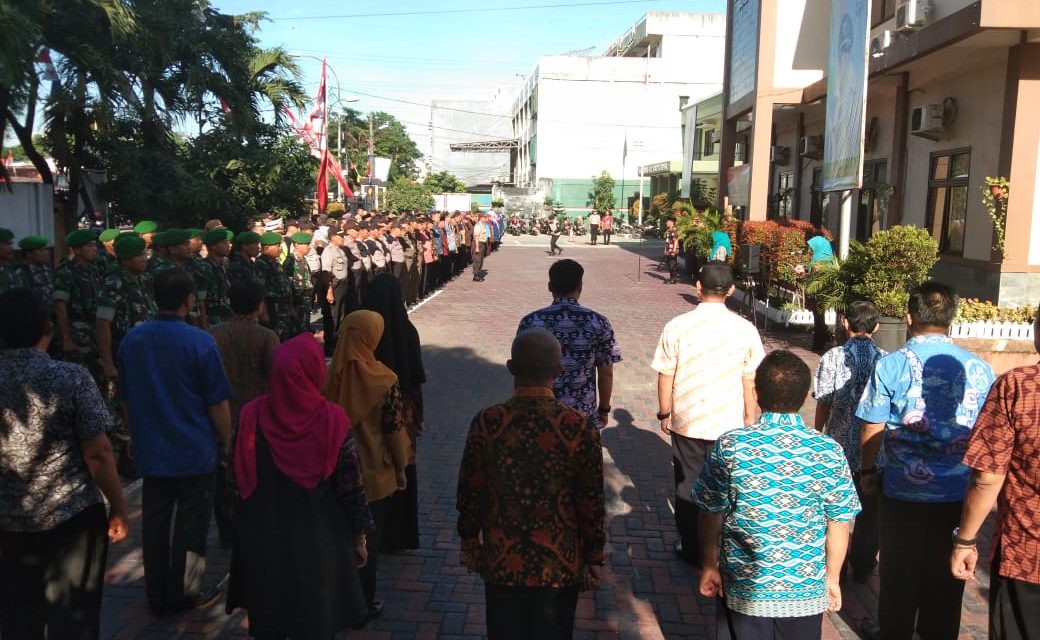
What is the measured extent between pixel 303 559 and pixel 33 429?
46.4 inches

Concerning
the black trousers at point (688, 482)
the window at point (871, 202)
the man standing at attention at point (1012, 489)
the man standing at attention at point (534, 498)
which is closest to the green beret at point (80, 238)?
the black trousers at point (688, 482)

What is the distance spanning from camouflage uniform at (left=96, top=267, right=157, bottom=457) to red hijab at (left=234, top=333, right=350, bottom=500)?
3.36 meters

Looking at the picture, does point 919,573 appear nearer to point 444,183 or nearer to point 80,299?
point 80,299

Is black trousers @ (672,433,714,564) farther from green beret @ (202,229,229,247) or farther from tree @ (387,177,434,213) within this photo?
tree @ (387,177,434,213)

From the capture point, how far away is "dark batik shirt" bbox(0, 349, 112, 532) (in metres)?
3.09

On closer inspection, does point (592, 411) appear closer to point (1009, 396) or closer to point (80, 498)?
point (1009, 396)

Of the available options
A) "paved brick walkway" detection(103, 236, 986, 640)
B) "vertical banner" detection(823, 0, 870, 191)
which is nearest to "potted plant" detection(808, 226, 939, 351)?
"paved brick walkway" detection(103, 236, 986, 640)

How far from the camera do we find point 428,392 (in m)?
8.98

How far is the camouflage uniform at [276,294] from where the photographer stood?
838cm

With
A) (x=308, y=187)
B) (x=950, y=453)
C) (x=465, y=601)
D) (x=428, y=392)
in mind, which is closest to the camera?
(x=950, y=453)

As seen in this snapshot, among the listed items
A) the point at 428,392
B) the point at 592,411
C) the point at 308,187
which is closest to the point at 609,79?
the point at 308,187

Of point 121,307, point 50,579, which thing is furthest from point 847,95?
point 50,579

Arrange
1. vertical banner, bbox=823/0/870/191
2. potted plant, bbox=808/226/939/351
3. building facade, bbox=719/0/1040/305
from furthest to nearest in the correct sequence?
vertical banner, bbox=823/0/870/191, building facade, bbox=719/0/1040/305, potted plant, bbox=808/226/939/351

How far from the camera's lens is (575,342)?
14.3ft
